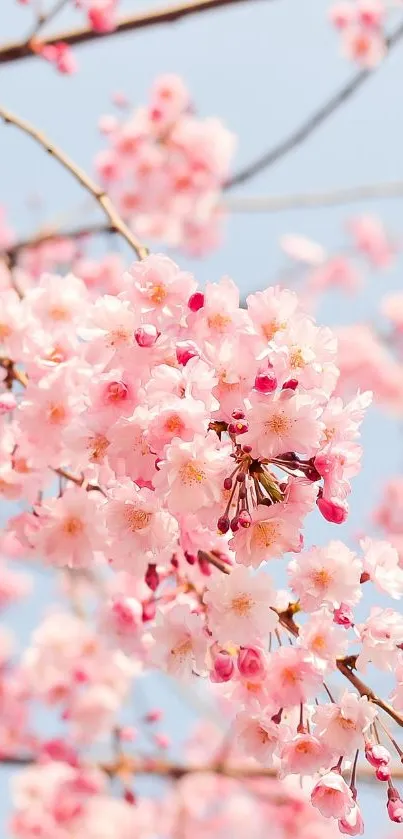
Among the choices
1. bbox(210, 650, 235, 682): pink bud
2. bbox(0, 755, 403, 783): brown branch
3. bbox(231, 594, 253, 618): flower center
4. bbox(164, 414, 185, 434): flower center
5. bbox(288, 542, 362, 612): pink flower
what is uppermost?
bbox(164, 414, 185, 434): flower center

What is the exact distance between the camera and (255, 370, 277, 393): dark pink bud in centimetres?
154

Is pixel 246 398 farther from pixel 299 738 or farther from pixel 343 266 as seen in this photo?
pixel 343 266

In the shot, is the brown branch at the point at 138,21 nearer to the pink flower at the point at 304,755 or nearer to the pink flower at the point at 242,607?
the pink flower at the point at 242,607

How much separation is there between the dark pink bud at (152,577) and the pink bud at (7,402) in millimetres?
580

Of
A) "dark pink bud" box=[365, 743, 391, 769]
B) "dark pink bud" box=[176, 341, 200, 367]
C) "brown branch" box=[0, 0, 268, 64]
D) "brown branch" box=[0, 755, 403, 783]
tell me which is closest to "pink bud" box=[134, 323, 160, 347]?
"dark pink bud" box=[176, 341, 200, 367]

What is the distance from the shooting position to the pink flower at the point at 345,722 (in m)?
1.73

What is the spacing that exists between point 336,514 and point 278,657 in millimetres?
459

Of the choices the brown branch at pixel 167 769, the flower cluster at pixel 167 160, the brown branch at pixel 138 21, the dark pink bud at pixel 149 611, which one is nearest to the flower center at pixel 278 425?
the dark pink bud at pixel 149 611

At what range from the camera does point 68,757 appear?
5305 millimetres

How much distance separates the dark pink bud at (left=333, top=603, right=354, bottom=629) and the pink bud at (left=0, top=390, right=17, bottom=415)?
1027 millimetres

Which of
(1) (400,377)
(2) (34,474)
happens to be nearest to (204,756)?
(1) (400,377)

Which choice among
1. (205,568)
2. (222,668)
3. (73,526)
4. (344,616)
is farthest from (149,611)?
(344,616)

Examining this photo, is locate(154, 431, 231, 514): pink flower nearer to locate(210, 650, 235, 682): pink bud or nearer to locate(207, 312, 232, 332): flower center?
locate(207, 312, 232, 332): flower center

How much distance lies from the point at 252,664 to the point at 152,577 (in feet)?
1.32
